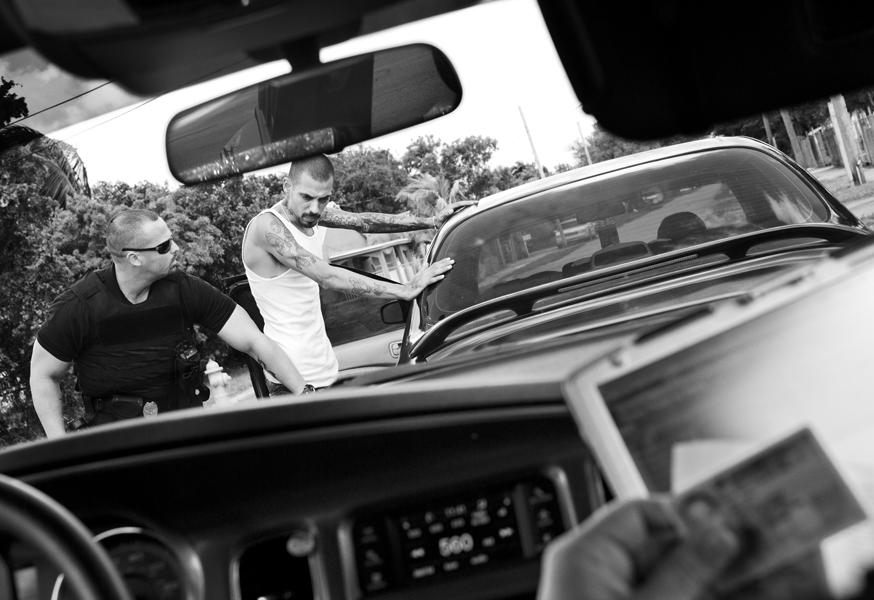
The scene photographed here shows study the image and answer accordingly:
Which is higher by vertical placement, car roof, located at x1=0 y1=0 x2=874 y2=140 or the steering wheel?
car roof, located at x1=0 y1=0 x2=874 y2=140

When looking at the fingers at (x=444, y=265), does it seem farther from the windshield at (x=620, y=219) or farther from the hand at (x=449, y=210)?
the hand at (x=449, y=210)

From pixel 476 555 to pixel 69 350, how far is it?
3.52 m

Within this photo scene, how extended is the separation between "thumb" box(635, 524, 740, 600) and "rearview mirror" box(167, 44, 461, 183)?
1122 millimetres

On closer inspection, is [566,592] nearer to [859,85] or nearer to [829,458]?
[829,458]

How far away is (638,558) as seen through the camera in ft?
3.61

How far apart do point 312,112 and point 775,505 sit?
1.16 meters

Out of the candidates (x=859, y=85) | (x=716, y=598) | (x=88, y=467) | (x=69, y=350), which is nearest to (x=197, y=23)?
(x=88, y=467)

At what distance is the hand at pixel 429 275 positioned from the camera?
4320 mm

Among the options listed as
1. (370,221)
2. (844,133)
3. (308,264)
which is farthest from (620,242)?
(844,133)

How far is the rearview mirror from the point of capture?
1.90 meters

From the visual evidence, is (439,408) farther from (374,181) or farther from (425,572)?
(374,181)

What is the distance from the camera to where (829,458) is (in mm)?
1236

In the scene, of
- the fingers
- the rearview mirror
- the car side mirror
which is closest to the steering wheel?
the rearview mirror

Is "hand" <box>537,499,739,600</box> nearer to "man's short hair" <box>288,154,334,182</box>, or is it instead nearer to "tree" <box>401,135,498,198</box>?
"man's short hair" <box>288,154,334,182</box>
